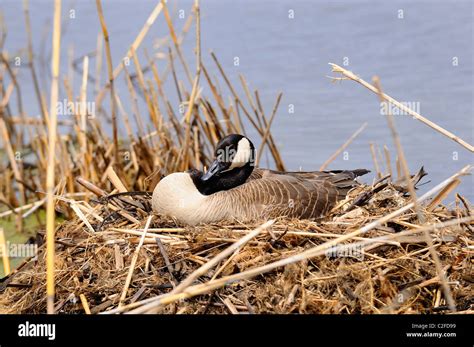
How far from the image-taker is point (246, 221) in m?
5.98

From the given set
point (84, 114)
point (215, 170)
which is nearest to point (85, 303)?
point (215, 170)

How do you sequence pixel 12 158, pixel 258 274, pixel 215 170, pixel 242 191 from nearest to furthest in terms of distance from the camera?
1. pixel 258 274
2. pixel 242 191
3. pixel 215 170
4. pixel 12 158

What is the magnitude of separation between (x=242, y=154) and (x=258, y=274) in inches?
71.5

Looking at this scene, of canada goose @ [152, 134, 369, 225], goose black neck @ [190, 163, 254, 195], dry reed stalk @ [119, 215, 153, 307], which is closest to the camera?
dry reed stalk @ [119, 215, 153, 307]

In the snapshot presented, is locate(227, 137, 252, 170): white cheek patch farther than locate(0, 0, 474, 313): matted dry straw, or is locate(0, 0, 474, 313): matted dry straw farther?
locate(227, 137, 252, 170): white cheek patch

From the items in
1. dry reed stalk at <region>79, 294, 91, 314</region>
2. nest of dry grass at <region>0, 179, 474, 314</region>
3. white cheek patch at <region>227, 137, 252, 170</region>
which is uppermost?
white cheek patch at <region>227, 137, 252, 170</region>

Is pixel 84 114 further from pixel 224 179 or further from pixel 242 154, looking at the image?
→ pixel 242 154

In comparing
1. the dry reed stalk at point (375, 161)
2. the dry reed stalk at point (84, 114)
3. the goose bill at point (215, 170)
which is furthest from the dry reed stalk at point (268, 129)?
the dry reed stalk at point (84, 114)

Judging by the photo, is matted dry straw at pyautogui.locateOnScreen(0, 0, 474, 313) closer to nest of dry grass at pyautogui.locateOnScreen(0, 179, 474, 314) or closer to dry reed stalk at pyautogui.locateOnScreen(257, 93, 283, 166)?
nest of dry grass at pyautogui.locateOnScreen(0, 179, 474, 314)

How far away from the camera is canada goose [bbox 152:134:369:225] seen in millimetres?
5969

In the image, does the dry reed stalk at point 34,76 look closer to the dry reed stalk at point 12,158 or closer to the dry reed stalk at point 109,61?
the dry reed stalk at point 12,158

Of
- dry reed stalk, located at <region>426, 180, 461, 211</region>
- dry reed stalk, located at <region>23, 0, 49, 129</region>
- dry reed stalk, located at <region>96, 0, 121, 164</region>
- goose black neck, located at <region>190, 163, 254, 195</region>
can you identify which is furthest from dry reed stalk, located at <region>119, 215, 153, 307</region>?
dry reed stalk, located at <region>23, 0, 49, 129</region>

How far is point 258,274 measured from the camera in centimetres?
483
